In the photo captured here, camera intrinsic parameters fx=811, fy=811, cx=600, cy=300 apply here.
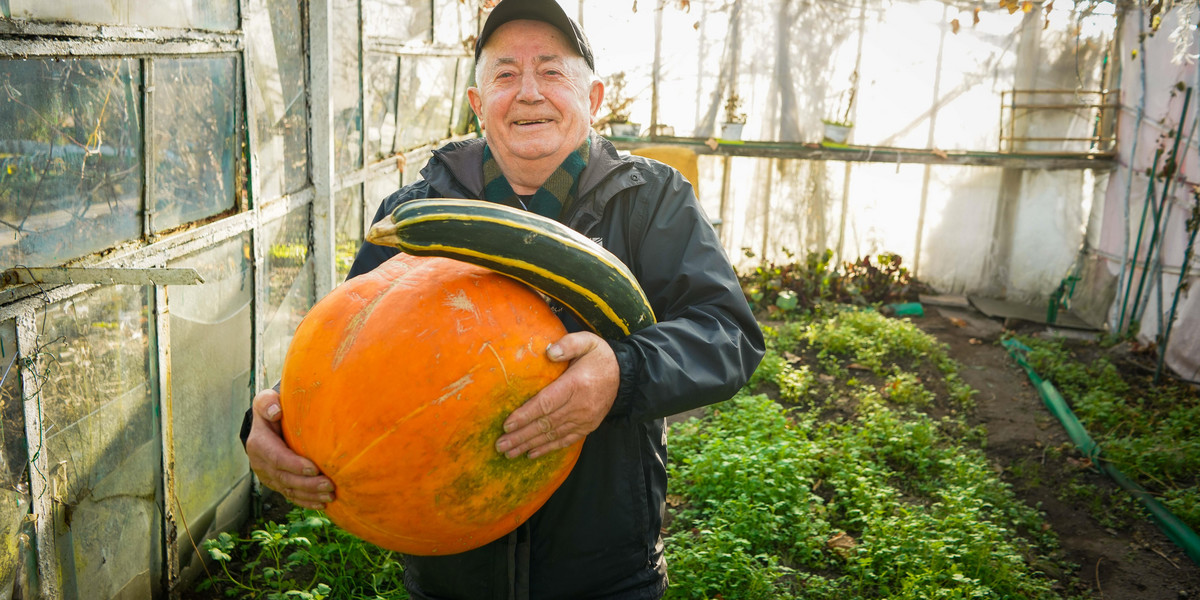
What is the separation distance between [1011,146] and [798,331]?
4.22m

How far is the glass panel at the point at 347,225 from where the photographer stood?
513cm

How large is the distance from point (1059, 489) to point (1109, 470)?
42 cm

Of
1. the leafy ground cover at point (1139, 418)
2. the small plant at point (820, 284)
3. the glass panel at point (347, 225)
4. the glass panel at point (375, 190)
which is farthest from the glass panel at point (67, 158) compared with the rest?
the small plant at point (820, 284)

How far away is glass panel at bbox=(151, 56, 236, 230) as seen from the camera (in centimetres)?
304

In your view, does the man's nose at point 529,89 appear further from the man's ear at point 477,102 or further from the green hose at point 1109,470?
the green hose at point 1109,470

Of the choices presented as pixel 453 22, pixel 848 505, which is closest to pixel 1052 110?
pixel 453 22

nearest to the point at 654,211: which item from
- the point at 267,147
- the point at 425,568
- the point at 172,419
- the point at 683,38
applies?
the point at 425,568

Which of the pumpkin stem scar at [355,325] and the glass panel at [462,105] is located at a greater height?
the glass panel at [462,105]

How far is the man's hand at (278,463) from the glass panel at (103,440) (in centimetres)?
123

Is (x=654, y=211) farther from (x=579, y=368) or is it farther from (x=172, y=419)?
(x=172, y=419)

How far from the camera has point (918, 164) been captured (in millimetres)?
10648

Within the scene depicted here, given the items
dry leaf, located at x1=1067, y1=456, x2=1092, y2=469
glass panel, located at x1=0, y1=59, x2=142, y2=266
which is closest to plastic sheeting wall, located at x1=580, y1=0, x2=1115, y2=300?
dry leaf, located at x1=1067, y1=456, x2=1092, y2=469

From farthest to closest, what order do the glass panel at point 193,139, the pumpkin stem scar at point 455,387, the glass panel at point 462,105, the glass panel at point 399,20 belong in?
the glass panel at point 462,105 < the glass panel at point 399,20 < the glass panel at point 193,139 < the pumpkin stem scar at point 455,387

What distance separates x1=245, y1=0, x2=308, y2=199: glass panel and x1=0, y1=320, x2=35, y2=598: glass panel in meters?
1.72
